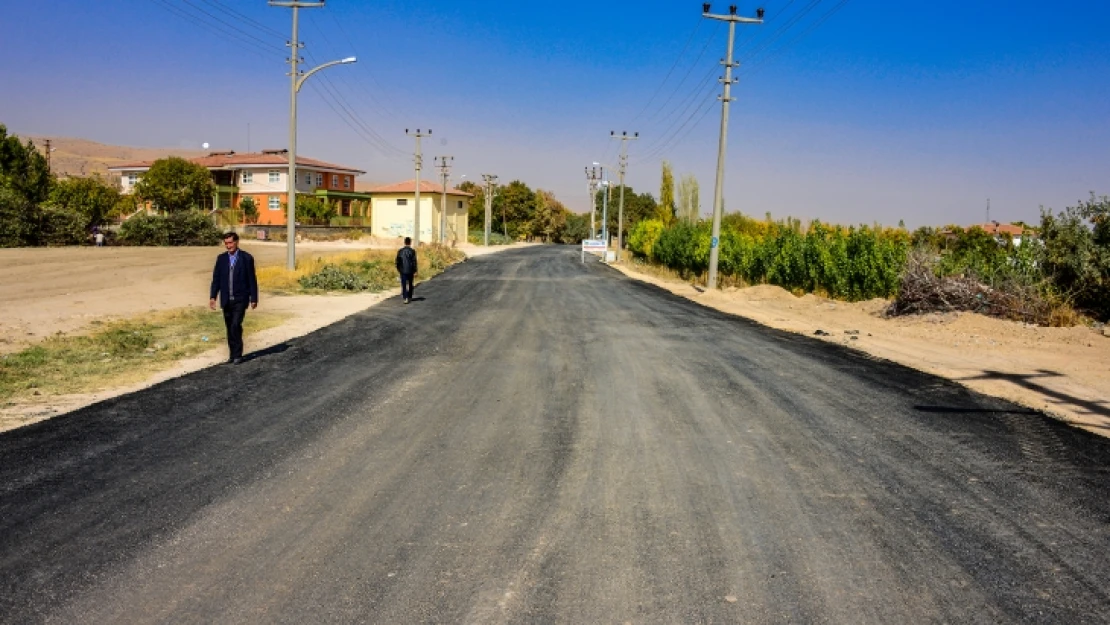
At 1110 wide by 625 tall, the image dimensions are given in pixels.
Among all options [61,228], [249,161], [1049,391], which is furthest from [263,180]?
[1049,391]

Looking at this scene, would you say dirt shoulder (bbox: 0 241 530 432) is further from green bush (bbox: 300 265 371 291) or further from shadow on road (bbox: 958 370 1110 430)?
shadow on road (bbox: 958 370 1110 430)

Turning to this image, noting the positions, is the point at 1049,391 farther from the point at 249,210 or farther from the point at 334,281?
the point at 249,210

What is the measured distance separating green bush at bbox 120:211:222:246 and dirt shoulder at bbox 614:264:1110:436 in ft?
134

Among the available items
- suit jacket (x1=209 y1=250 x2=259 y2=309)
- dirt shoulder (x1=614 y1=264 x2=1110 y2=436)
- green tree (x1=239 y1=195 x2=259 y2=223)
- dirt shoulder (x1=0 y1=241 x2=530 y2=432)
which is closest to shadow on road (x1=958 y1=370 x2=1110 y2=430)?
dirt shoulder (x1=614 y1=264 x2=1110 y2=436)

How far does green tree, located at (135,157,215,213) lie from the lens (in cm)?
6312

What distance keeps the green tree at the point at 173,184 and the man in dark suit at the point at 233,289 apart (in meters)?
57.4

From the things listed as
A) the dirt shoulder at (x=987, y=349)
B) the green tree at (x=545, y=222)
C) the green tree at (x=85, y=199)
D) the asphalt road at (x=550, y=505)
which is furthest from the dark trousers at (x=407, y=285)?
the green tree at (x=545, y=222)

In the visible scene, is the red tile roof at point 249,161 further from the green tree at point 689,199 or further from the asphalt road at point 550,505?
the asphalt road at point 550,505

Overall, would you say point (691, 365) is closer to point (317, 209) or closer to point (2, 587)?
point (2, 587)

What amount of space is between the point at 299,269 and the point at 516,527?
25.6m

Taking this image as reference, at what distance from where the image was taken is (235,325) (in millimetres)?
11422

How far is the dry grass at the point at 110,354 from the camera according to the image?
9469 millimetres

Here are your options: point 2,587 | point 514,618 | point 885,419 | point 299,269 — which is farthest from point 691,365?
point 299,269

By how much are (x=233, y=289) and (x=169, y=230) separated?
4398 cm
